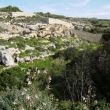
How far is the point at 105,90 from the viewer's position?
15164 mm

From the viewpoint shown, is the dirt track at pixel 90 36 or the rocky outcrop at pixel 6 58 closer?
the rocky outcrop at pixel 6 58

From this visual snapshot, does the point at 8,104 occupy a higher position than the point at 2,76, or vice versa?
the point at 8,104

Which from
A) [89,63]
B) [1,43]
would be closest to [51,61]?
[1,43]

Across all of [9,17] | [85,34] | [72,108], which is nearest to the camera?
[72,108]

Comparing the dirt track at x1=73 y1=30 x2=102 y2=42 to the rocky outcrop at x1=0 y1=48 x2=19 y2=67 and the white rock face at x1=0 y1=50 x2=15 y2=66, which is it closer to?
the rocky outcrop at x1=0 y1=48 x2=19 y2=67

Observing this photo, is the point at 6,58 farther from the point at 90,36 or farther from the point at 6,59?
the point at 90,36

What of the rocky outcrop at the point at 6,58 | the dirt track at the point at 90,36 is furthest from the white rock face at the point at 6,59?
the dirt track at the point at 90,36

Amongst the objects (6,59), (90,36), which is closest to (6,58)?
(6,59)

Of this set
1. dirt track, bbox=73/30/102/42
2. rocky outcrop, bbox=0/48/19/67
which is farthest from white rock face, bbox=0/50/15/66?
dirt track, bbox=73/30/102/42

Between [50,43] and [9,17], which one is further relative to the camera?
[9,17]

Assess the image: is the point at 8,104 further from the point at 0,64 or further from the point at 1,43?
the point at 1,43

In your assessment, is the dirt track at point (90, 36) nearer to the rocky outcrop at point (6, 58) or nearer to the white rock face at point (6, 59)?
the rocky outcrop at point (6, 58)

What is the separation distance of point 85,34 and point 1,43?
1510 centimetres

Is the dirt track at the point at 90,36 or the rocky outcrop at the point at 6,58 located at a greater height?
the rocky outcrop at the point at 6,58
